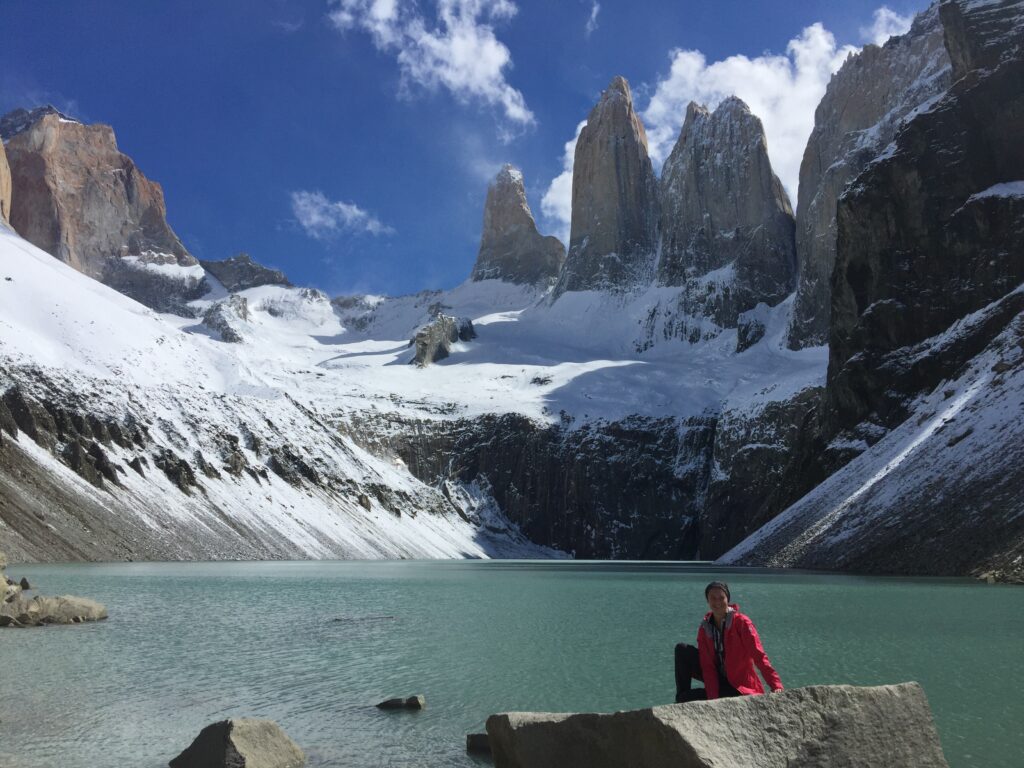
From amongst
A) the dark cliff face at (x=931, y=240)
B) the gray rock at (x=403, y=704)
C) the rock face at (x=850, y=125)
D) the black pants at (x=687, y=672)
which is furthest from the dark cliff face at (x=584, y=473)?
the black pants at (x=687, y=672)

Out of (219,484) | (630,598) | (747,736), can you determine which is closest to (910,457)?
(630,598)

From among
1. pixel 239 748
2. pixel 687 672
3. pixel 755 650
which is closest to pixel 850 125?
pixel 687 672

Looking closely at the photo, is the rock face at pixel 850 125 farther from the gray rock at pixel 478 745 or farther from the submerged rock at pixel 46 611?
the gray rock at pixel 478 745

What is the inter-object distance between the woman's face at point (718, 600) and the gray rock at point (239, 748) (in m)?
6.82

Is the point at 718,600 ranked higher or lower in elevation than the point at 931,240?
lower

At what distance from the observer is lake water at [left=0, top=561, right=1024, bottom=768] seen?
51.4 ft

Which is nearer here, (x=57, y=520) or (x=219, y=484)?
(x=57, y=520)

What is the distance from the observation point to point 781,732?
30.9ft

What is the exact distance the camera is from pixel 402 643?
1088 inches

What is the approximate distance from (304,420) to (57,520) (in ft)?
215

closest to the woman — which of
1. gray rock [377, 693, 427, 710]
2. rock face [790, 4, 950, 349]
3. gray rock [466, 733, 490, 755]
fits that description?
gray rock [466, 733, 490, 755]

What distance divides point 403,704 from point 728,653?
8581 millimetres

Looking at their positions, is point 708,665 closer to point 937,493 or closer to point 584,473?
point 937,493

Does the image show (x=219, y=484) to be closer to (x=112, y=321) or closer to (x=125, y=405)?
(x=125, y=405)
